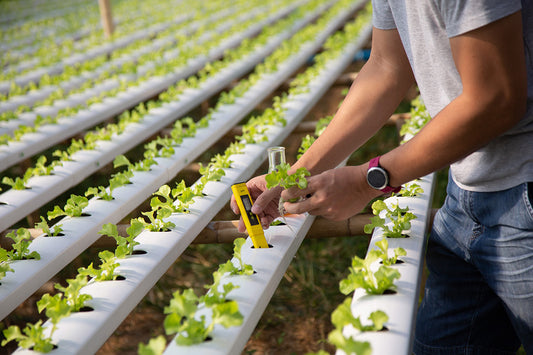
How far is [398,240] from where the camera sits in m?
1.69

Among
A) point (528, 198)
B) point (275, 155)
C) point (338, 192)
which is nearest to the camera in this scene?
point (528, 198)

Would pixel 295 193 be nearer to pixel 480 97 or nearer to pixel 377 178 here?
pixel 377 178

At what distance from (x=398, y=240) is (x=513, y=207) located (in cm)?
42

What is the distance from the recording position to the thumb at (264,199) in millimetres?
1579

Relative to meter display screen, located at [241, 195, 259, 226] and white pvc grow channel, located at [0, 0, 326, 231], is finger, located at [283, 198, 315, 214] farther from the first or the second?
white pvc grow channel, located at [0, 0, 326, 231]

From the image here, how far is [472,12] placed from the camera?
1.08m

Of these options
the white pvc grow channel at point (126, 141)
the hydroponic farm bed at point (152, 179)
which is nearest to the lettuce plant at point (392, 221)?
the hydroponic farm bed at point (152, 179)

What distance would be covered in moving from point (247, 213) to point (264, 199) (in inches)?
3.7

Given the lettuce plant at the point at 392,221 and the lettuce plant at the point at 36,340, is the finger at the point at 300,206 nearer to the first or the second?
the lettuce plant at the point at 392,221

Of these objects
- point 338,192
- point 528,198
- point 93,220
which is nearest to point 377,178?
point 338,192

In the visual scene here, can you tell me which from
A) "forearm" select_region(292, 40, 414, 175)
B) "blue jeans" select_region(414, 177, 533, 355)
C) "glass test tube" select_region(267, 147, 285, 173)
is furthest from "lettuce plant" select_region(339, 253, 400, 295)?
"glass test tube" select_region(267, 147, 285, 173)

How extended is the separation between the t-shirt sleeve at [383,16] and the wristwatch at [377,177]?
0.44 m

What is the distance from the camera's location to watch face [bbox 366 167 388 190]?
4.44ft

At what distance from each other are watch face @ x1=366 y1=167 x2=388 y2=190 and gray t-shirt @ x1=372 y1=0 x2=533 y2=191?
22cm
